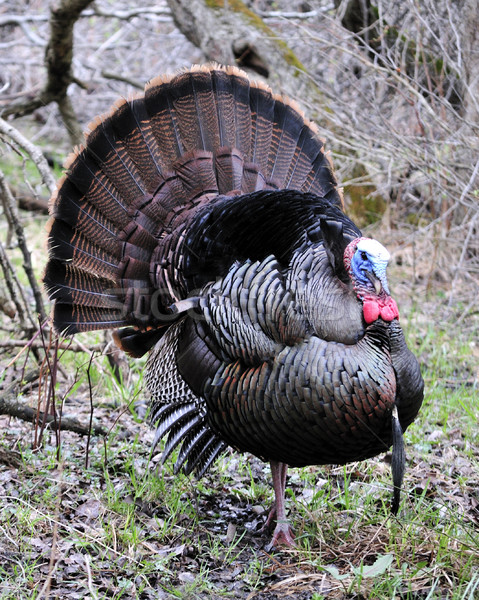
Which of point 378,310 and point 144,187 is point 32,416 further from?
point 378,310

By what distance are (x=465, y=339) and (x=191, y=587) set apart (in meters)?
3.86

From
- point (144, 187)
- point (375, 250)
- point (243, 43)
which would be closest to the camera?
point (375, 250)

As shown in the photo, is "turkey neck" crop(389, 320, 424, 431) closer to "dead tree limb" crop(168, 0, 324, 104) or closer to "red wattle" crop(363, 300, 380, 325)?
"red wattle" crop(363, 300, 380, 325)

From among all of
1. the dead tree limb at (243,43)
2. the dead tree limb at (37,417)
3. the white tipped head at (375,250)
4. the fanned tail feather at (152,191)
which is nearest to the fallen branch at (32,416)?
the dead tree limb at (37,417)

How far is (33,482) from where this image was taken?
381 cm

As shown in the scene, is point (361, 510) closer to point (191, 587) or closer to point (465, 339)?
point (191, 587)

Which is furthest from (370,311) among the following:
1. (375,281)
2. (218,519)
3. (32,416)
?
(32,416)

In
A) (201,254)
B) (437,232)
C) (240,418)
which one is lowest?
(437,232)

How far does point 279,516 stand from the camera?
3707 mm

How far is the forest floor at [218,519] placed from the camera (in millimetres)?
3043

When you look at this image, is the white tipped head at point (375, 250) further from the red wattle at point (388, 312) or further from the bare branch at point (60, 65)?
the bare branch at point (60, 65)

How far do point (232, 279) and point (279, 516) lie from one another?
1275 millimetres

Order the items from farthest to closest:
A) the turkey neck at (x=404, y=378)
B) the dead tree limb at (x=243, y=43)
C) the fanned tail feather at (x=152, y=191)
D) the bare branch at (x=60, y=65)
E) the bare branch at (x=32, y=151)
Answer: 1. the dead tree limb at (x=243, y=43)
2. the bare branch at (x=60, y=65)
3. the bare branch at (x=32, y=151)
4. the fanned tail feather at (x=152, y=191)
5. the turkey neck at (x=404, y=378)

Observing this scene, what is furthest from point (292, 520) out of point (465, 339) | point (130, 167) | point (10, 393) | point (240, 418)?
point (465, 339)
